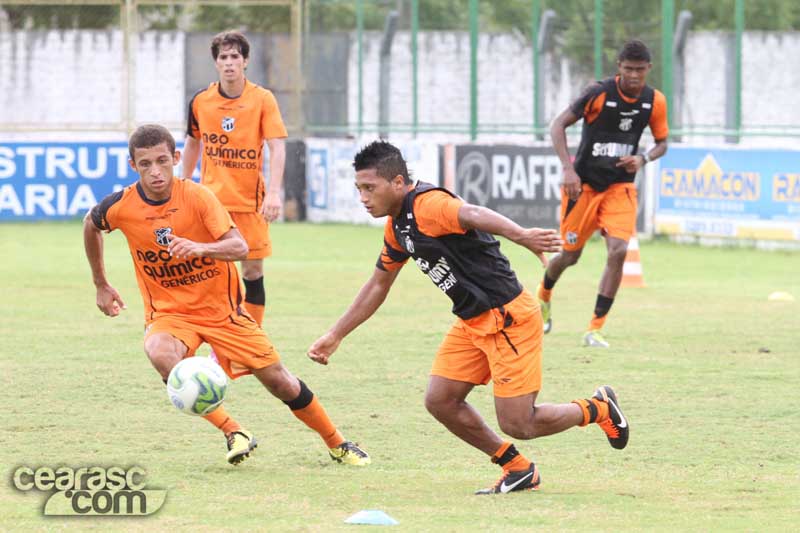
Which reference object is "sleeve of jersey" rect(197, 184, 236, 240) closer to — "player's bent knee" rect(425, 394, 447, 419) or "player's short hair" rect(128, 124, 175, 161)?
"player's short hair" rect(128, 124, 175, 161)

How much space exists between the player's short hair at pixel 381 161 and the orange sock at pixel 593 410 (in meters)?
1.33

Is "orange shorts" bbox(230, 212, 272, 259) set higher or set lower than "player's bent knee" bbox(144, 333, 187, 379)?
higher

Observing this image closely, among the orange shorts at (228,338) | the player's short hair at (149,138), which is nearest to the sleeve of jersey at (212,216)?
the player's short hair at (149,138)

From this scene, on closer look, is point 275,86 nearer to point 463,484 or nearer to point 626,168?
point 626,168

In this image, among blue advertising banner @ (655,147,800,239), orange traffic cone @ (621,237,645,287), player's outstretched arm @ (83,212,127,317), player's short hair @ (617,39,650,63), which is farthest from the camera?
blue advertising banner @ (655,147,800,239)

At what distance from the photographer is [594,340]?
11.5 meters

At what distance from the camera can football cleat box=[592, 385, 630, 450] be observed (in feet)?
23.5

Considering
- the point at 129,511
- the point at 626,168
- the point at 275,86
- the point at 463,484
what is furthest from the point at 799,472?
the point at 275,86

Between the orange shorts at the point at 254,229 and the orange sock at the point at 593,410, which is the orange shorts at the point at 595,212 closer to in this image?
the orange shorts at the point at 254,229

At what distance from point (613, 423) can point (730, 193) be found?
13.1 metres

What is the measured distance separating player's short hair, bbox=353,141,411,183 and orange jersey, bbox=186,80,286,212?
3908 mm

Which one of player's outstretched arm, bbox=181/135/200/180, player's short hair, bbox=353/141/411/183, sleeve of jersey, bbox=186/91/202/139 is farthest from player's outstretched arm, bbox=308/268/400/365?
sleeve of jersey, bbox=186/91/202/139

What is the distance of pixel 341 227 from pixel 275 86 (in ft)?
13.9

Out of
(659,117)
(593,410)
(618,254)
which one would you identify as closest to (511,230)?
(593,410)
